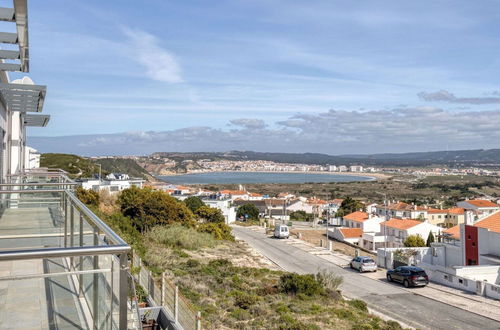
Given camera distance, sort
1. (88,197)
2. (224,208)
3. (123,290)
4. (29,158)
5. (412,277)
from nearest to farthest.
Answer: (123,290) < (412,277) < (88,197) < (29,158) < (224,208)

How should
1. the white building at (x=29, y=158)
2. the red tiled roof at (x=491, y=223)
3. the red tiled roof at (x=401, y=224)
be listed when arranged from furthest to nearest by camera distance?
1. the red tiled roof at (x=401, y=224)
2. the red tiled roof at (x=491, y=223)
3. the white building at (x=29, y=158)

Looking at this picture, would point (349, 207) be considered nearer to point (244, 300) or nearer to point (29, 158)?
point (29, 158)

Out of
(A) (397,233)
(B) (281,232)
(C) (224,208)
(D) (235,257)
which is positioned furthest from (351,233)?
(D) (235,257)

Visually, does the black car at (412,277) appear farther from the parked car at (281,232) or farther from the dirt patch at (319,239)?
the parked car at (281,232)

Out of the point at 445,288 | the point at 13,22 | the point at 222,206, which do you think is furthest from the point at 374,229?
the point at 13,22

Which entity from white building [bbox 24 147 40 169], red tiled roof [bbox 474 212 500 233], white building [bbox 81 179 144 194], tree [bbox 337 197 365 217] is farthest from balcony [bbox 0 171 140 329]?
tree [bbox 337 197 365 217]

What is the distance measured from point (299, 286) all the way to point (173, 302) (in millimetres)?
8203

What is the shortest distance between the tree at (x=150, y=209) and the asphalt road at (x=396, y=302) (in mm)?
6940

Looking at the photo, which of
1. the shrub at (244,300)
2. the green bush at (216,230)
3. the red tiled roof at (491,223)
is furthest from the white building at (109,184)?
the red tiled roof at (491,223)

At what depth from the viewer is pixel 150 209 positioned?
1232 inches

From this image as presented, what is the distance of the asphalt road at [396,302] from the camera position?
1738 cm

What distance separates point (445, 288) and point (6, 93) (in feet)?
73.1

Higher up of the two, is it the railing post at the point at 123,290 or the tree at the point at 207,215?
the railing post at the point at 123,290

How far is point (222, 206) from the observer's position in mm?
64938
